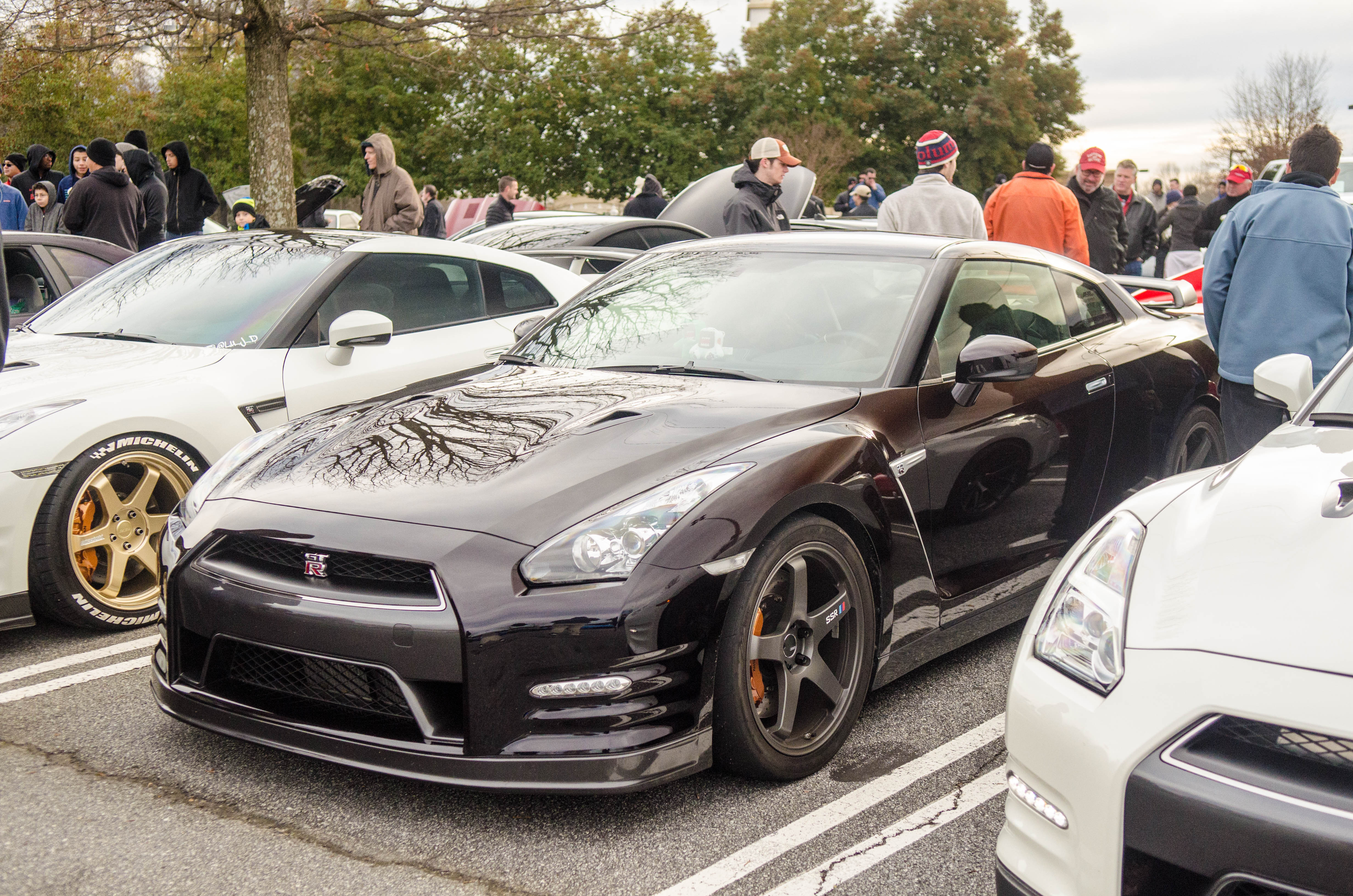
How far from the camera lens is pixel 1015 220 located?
7.80m

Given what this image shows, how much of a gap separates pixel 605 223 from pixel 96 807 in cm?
717

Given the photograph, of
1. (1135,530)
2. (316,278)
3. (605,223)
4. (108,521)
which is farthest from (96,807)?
(605,223)

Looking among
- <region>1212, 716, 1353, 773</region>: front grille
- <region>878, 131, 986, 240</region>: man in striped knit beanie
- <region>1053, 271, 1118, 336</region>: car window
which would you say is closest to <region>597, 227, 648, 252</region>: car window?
<region>878, 131, 986, 240</region>: man in striped knit beanie

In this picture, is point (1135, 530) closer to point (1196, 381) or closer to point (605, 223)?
point (1196, 381)

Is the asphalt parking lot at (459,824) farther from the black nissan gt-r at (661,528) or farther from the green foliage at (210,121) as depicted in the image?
the green foliage at (210,121)

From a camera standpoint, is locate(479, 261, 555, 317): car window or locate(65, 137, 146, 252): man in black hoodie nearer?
locate(479, 261, 555, 317): car window

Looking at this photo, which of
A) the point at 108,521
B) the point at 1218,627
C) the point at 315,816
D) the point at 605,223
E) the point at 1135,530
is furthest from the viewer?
the point at 605,223

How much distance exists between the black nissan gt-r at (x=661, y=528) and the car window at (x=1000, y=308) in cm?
2

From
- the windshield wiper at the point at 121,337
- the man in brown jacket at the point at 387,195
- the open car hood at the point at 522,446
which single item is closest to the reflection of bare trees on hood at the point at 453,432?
the open car hood at the point at 522,446

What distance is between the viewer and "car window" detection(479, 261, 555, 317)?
6.16 meters

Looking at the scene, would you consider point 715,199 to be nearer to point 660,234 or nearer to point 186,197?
point 660,234

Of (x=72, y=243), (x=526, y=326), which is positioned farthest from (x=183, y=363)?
(x=72, y=243)

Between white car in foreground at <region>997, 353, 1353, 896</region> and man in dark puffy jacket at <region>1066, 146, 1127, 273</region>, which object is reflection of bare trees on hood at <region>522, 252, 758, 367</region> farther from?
man in dark puffy jacket at <region>1066, 146, 1127, 273</region>

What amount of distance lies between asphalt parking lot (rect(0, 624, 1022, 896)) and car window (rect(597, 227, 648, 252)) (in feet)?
20.8
